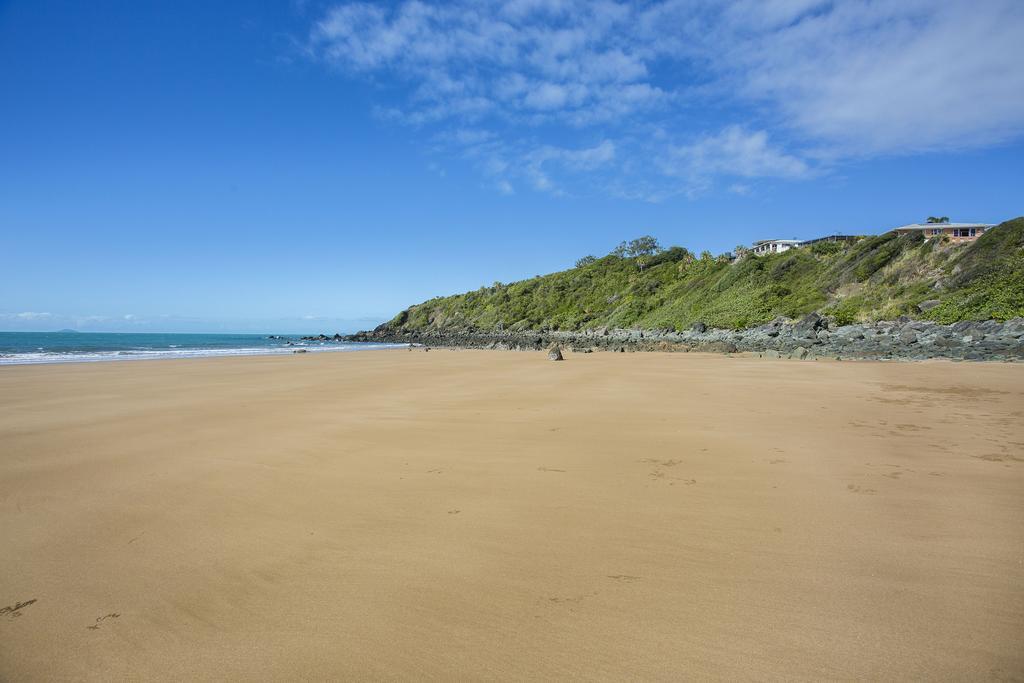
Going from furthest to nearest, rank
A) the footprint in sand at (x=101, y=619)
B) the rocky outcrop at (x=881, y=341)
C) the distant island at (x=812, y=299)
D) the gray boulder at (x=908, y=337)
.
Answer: the distant island at (x=812, y=299)
the gray boulder at (x=908, y=337)
the rocky outcrop at (x=881, y=341)
the footprint in sand at (x=101, y=619)

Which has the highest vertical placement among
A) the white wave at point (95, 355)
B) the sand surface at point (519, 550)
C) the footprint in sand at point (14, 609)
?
the white wave at point (95, 355)

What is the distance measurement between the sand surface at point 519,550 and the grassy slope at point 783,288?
80.6 ft

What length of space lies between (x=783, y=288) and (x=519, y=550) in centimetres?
4698

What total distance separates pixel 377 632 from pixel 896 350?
66.7 ft

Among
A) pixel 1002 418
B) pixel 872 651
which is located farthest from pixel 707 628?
pixel 1002 418

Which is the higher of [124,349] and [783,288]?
[783,288]

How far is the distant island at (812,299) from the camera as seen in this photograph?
71.5 ft

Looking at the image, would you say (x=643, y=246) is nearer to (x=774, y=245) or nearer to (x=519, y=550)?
(x=774, y=245)

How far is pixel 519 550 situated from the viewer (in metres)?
3.07

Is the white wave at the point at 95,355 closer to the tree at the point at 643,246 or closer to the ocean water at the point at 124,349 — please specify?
the ocean water at the point at 124,349

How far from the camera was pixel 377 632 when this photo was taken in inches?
90.4

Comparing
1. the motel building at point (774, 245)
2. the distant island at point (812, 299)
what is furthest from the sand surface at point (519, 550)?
the motel building at point (774, 245)

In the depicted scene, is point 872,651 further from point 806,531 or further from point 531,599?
point 531,599

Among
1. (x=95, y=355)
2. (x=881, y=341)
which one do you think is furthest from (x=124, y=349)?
(x=881, y=341)
